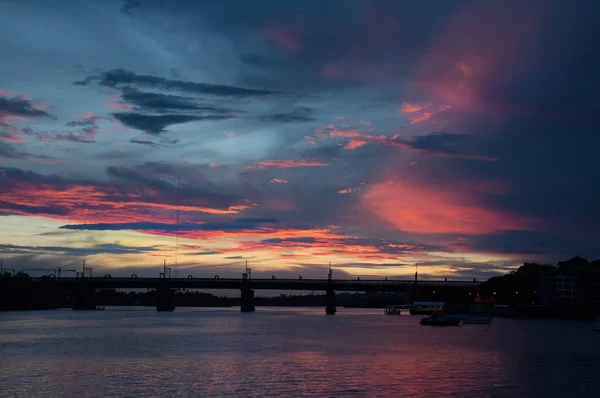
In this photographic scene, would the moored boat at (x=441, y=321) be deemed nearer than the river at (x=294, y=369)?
No

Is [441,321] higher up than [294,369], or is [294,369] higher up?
[294,369]

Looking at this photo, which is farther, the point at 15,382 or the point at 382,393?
the point at 15,382

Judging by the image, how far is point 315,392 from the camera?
5075cm

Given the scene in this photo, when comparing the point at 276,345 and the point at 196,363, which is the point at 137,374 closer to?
the point at 196,363

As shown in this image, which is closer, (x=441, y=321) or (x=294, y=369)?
(x=294, y=369)

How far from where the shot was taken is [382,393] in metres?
51.0

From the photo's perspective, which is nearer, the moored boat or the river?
the river

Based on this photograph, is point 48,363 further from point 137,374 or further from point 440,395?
point 440,395

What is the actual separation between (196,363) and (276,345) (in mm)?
28322

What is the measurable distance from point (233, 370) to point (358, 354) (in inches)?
886

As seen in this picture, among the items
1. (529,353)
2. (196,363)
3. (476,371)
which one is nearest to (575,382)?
(476,371)

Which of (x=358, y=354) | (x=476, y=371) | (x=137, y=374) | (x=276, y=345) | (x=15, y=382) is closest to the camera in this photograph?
(x=15, y=382)

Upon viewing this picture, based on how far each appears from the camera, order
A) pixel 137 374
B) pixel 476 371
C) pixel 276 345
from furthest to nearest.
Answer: pixel 276 345 < pixel 476 371 < pixel 137 374

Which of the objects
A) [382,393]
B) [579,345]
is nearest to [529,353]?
[579,345]
